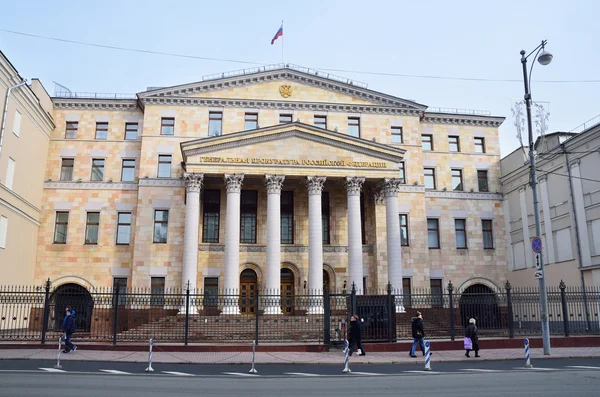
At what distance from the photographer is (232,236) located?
3253cm

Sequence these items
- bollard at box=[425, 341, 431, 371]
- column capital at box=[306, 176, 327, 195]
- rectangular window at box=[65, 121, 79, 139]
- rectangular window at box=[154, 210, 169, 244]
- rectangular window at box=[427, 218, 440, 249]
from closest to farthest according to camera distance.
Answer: bollard at box=[425, 341, 431, 371], column capital at box=[306, 176, 327, 195], rectangular window at box=[154, 210, 169, 244], rectangular window at box=[65, 121, 79, 139], rectangular window at box=[427, 218, 440, 249]

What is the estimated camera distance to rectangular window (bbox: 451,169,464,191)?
4253 cm

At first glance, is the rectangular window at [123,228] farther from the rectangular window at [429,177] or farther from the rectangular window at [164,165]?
the rectangular window at [429,177]

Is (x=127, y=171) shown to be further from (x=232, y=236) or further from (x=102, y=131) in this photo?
(x=232, y=236)

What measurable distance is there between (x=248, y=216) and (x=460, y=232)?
667 inches

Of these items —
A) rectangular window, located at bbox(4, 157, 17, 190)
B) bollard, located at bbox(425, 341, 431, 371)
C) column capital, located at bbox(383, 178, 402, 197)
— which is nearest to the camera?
bollard, located at bbox(425, 341, 431, 371)

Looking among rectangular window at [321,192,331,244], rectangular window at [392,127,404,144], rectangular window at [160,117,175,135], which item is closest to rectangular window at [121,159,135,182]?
rectangular window at [160,117,175,135]

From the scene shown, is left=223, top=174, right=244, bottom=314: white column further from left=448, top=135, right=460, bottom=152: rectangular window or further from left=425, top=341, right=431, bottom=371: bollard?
left=448, top=135, right=460, bottom=152: rectangular window

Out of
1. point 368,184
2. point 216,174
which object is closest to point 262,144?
point 216,174

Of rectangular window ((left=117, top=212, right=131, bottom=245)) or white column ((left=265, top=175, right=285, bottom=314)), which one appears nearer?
white column ((left=265, top=175, right=285, bottom=314))

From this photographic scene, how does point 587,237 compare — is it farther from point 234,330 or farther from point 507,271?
point 234,330

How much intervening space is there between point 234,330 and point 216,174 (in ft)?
36.6

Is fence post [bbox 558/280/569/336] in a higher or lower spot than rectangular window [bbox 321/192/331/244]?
lower

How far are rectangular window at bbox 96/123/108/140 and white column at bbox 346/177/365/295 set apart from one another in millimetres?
19077
